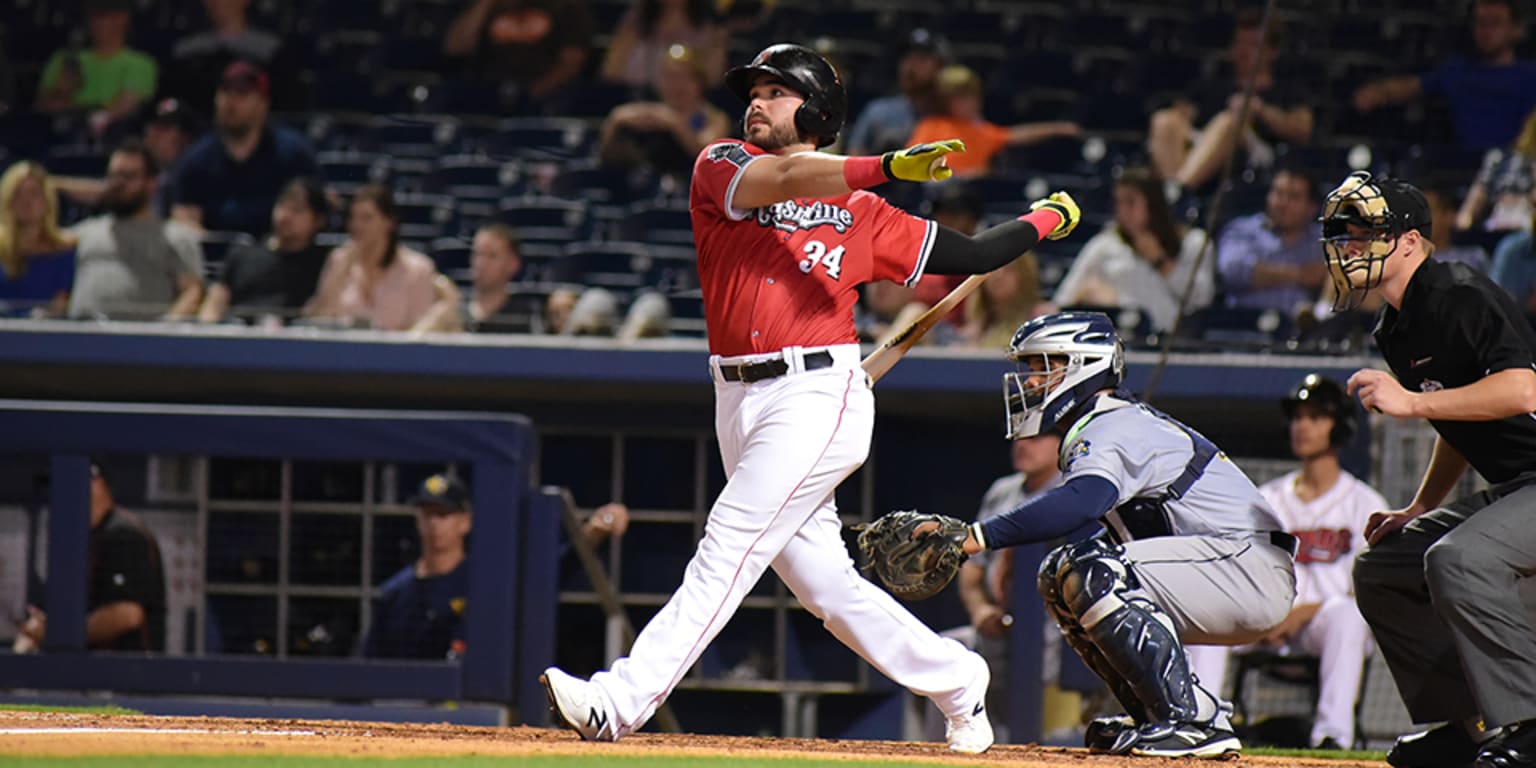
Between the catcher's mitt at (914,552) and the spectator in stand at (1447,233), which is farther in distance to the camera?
the spectator in stand at (1447,233)

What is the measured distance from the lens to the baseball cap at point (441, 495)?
681 centimetres

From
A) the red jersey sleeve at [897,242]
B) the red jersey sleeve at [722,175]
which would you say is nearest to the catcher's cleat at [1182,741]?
the red jersey sleeve at [897,242]

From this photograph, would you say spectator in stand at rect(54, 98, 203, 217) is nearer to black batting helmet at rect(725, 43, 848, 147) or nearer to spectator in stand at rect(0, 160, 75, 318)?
spectator in stand at rect(0, 160, 75, 318)

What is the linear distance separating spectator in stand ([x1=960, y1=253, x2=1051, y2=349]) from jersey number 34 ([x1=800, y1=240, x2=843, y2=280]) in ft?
11.8

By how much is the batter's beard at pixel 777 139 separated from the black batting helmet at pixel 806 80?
22 millimetres

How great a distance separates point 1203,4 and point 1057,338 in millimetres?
7642

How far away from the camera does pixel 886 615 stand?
4.29 m

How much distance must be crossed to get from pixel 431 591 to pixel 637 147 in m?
3.59

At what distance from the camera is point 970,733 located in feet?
14.4

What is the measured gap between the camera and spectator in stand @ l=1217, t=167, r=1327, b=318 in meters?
8.26

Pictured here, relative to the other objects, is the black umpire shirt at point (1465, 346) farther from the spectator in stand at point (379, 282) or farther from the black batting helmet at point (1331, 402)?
the spectator in stand at point (379, 282)

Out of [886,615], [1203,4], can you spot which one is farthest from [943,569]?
[1203,4]

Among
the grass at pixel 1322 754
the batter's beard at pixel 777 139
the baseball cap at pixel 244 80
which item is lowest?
the grass at pixel 1322 754

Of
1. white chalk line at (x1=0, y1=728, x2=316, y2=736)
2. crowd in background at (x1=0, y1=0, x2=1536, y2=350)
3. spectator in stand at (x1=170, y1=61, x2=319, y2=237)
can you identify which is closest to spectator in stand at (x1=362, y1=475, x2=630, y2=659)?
crowd in background at (x1=0, y1=0, x2=1536, y2=350)
